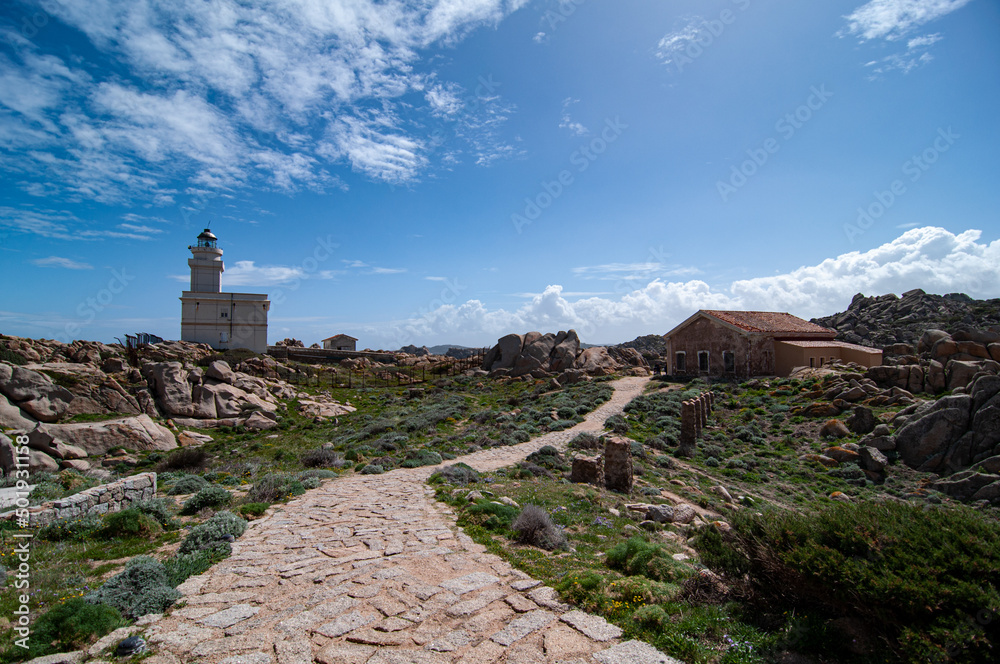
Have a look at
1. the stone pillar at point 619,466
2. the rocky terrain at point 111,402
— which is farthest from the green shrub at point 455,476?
the rocky terrain at point 111,402

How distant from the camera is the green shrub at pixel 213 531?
22.7 feet

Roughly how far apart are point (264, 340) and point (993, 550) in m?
51.7

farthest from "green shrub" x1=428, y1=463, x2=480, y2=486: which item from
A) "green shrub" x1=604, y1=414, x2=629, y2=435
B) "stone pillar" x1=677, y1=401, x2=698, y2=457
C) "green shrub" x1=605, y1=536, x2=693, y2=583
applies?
"stone pillar" x1=677, y1=401, x2=698, y2=457

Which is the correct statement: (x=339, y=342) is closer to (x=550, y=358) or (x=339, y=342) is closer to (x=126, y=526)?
(x=550, y=358)

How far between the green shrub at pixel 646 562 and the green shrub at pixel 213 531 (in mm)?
6007

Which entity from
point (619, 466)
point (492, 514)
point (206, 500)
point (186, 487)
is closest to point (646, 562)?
point (492, 514)

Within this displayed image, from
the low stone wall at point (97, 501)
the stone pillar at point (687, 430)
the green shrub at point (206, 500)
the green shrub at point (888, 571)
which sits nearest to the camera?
the green shrub at point (888, 571)

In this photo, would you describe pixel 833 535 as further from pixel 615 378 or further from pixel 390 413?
pixel 615 378

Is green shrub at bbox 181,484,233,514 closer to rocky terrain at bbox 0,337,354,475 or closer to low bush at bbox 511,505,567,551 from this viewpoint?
low bush at bbox 511,505,567,551

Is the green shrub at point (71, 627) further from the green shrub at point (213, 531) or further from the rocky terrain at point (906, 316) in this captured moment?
the rocky terrain at point (906, 316)

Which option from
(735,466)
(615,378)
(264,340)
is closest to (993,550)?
(735,466)

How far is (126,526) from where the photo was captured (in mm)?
7488

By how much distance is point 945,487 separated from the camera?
14.9 meters

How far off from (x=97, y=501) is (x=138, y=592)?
4.72 m
